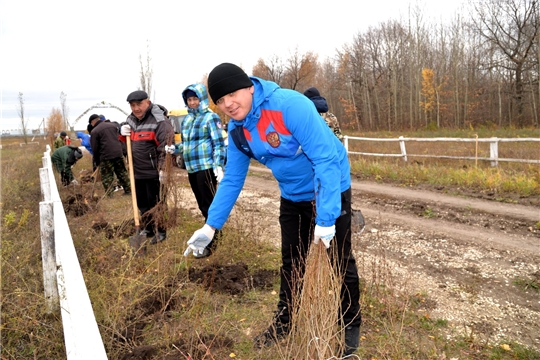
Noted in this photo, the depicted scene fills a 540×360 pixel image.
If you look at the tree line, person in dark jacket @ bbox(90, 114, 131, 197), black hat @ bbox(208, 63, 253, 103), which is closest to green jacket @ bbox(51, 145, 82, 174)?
person in dark jacket @ bbox(90, 114, 131, 197)

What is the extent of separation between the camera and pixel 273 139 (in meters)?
2.35

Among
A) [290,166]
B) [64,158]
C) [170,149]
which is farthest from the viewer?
[64,158]

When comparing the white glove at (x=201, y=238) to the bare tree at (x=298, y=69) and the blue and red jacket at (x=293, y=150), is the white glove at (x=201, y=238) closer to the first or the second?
the blue and red jacket at (x=293, y=150)

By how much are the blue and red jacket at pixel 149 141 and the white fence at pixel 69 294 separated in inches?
84.9

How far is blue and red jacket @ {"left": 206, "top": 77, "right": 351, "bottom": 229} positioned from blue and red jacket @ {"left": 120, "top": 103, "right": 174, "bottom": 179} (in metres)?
2.76

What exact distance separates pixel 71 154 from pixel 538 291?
1043 cm

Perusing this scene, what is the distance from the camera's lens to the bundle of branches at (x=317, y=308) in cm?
203

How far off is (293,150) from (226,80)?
0.56 metres

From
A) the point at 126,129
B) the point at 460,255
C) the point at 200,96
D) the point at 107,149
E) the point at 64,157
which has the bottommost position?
the point at 460,255

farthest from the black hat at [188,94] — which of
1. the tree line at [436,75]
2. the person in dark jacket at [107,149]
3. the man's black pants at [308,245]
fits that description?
the tree line at [436,75]

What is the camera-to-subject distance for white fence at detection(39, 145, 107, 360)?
53.2 inches

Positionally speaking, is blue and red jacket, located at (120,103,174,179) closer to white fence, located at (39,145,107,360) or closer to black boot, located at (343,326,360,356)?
white fence, located at (39,145,107,360)

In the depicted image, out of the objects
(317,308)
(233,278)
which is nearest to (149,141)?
(233,278)

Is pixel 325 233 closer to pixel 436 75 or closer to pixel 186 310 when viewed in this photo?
pixel 186 310
